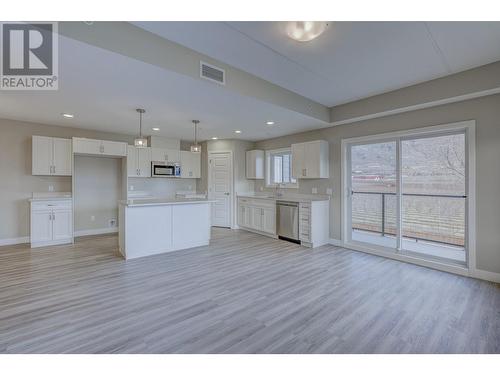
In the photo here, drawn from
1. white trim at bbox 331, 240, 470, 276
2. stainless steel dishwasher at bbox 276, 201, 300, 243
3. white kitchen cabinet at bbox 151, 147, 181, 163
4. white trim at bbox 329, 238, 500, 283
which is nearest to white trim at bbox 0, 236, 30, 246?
white kitchen cabinet at bbox 151, 147, 181, 163

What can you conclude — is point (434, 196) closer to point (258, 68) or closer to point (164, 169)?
point (258, 68)


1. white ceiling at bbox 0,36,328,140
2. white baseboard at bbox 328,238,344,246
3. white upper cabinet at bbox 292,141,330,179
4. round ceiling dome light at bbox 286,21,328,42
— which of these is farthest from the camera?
white upper cabinet at bbox 292,141,330,179

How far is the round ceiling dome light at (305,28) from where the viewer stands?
7.08 ft

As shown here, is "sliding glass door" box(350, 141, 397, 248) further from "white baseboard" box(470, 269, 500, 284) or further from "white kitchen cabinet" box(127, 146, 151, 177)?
"white kitchen cabinet" box(127, 146, 151, 177)

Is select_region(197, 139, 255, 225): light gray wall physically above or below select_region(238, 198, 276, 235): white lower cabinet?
above

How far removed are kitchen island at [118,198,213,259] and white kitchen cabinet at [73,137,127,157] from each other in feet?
6.02

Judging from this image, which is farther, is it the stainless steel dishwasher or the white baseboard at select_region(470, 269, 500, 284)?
the stainless steel dishwasher

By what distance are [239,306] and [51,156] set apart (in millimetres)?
5133

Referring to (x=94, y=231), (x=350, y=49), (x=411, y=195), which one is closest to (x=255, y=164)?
(x=411, y=195)

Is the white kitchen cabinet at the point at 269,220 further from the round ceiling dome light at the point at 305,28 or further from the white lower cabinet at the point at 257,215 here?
the round ceiling dome light at the point at 305,28

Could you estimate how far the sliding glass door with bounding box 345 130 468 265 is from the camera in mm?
3627

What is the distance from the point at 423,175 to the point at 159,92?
4.25 m

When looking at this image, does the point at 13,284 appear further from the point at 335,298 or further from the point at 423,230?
the point at 423,230
